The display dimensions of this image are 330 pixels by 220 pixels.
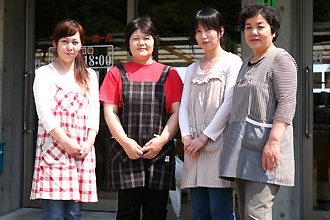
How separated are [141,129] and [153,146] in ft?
0.51

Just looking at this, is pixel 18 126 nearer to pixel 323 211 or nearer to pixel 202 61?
pixel 202 61

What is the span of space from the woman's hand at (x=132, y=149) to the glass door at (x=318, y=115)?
6.87 feet

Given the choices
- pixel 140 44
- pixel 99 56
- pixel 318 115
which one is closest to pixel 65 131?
pixel 140 44

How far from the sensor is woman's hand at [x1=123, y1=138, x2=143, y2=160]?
2.46 metres

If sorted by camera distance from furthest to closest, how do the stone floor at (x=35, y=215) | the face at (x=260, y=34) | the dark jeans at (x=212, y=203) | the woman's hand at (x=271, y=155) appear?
the stone floor at (x=35, y=215)
the dark jeans at (x=212, y=203)
the face at (x=260, y=34)
the woman's hand at (x=271, y=155)

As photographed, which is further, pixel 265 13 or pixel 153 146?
pixel 153 146

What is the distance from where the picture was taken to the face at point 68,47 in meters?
2.53

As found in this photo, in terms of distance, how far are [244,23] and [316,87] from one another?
1.92 m

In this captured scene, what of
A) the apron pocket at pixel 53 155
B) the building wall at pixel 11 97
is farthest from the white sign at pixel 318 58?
the building wall at pixel 11 97

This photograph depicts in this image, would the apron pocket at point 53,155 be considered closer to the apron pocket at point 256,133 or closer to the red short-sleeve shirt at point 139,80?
the red short-sleeve shirt at point 139,80

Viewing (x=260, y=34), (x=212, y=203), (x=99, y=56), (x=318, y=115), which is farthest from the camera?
(x=99, y=56)

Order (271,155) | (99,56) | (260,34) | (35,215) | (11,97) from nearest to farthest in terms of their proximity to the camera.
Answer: (271,155) → (260,34) → (35,215) → (11,97) → (99,56)

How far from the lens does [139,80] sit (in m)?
2.60

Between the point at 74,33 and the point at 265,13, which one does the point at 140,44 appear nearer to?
the point at 74,33
